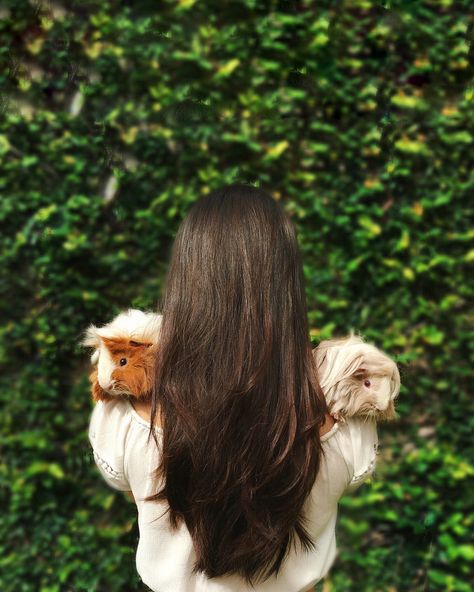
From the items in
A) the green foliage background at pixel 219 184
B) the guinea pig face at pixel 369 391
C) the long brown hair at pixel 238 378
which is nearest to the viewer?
the long brown hair at pixel 238 378

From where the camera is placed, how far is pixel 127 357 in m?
1.56

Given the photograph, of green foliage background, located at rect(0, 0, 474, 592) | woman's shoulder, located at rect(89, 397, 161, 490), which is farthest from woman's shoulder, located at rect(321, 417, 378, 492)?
green foliage background, located at rect(0, 0, 474, 592)

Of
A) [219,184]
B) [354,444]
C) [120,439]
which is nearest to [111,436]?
[120,439]

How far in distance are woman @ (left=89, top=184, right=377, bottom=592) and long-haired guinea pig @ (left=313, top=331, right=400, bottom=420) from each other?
0.06m

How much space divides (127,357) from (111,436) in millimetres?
244

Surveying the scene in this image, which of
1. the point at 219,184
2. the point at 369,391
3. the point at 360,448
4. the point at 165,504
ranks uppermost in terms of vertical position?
the point at 219,184

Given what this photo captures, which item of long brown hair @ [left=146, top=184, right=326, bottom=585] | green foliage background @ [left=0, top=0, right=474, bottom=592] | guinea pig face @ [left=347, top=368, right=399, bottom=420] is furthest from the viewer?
green foliage background @ [left=0, top=0, right=474, bottom=592]

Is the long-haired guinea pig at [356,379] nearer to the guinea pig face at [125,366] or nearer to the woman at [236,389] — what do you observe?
the woman at [236,389]

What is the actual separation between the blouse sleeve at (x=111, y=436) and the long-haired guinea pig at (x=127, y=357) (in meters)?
0.06

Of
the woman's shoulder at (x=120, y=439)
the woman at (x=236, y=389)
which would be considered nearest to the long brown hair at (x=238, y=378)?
the woman at (x=236, y=389)

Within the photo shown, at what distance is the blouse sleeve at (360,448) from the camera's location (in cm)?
163

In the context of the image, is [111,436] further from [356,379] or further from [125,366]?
[356,379]

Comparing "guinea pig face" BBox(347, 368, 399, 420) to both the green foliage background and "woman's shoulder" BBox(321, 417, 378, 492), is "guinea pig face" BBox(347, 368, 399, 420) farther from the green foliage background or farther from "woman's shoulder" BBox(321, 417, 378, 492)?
the green foliage background

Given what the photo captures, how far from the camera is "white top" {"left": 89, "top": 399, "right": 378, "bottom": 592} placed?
161 centimetres
